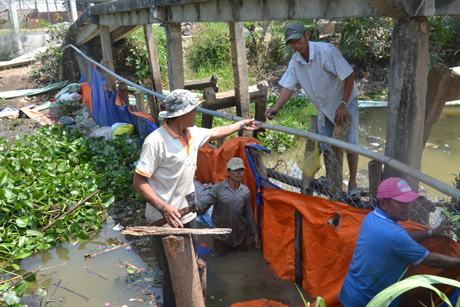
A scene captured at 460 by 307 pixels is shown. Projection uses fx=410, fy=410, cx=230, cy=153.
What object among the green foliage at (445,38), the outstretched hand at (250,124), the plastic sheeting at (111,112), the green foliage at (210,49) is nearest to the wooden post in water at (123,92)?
the plastic sheeting at (111,112)

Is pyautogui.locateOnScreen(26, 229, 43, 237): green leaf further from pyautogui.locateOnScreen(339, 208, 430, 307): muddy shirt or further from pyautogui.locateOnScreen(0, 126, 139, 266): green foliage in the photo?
pyautogui.locateOnScreen(339, 208, 430, 307): muddy shirt

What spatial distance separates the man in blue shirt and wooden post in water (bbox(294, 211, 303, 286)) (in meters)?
0.91

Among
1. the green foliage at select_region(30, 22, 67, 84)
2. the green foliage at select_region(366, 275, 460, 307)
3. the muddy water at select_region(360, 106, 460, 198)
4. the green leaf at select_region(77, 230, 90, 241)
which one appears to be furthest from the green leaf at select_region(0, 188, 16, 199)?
the green foliage at select_region(30, 22, 67, 84)

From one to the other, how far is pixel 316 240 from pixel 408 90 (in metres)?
1.44

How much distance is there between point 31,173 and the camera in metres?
5.85

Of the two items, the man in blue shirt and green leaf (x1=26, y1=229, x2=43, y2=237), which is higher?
the man in blue shirt

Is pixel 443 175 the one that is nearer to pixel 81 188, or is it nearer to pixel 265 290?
pixel 265 290

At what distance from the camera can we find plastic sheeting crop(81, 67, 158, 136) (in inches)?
255

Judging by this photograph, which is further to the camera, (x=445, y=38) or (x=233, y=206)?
(x=445, y=38)

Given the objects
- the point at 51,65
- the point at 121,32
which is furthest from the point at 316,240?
the point at 51,65

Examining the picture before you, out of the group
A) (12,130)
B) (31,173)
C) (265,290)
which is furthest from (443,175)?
(12,130)

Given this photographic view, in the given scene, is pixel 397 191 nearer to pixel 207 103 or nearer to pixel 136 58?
pixel 207 103

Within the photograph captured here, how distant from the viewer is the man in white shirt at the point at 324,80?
3.79m

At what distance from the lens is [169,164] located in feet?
10.2
